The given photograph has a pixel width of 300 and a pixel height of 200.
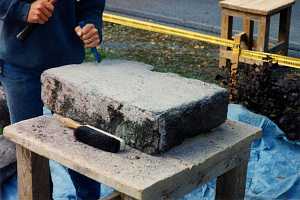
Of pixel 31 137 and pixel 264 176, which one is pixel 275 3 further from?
pixel 31 137

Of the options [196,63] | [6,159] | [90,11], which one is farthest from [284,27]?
[90,11]

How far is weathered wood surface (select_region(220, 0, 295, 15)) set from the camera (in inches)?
225

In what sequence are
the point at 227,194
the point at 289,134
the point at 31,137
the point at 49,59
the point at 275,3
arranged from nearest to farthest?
1. the point at 31,137
2. the point at 227,194
3. the point at 49,59
4. the point at 289,134
5. the point at 275,3

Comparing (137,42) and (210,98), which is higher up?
(210,98)

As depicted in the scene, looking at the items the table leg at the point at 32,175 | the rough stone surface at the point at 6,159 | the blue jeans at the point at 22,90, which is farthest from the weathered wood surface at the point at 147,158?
the rough stone surface at the point at 6,159

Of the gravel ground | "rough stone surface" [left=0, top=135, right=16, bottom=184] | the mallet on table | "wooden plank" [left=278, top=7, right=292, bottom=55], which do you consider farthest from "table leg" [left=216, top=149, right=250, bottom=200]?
"wooden plank" [left=278, top=7, right=292, bottom=55]

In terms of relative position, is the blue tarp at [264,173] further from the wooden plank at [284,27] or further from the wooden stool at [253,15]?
the wooden plank at [284,27]

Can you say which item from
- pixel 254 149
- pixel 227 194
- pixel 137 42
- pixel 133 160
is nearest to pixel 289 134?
pixel 254 149

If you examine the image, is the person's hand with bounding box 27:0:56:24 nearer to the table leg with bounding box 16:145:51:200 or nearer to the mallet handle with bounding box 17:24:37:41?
the mallet handle with bounding box 17:24:37:41

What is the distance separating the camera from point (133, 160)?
92.0 inches

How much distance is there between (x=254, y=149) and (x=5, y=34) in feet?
6.65

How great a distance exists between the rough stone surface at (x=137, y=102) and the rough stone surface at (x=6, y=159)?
1.21 m

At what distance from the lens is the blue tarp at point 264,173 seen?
3877 mm

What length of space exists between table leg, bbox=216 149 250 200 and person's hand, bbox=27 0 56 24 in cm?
104
